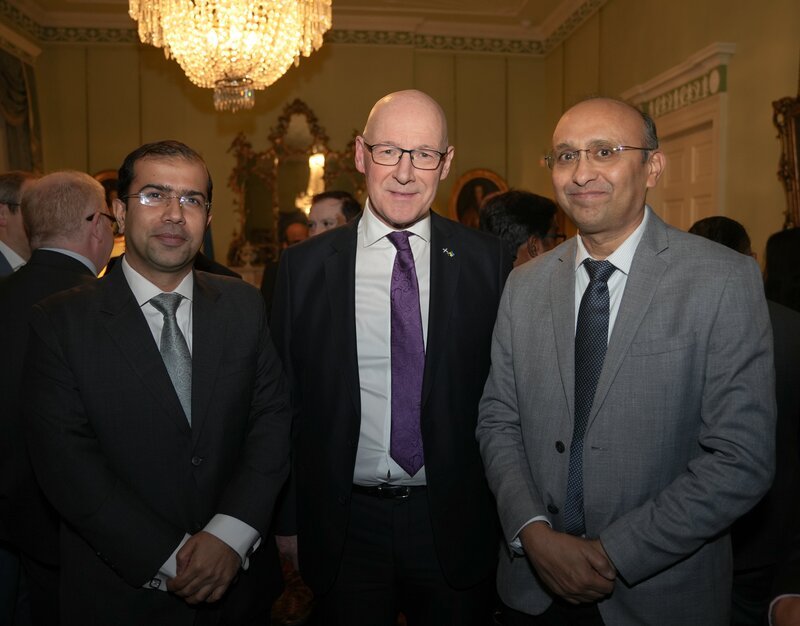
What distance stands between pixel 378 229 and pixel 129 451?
0.92 m

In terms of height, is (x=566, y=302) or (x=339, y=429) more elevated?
(x=566, y=302)

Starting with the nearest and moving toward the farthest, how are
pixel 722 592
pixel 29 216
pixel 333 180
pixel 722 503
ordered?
pixel 722 503 < pixel 722 592 < pixel 29 216 < pixel 333 180

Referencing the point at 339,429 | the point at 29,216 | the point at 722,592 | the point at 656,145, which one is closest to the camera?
the point at 722,592

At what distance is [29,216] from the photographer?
8.05 feet

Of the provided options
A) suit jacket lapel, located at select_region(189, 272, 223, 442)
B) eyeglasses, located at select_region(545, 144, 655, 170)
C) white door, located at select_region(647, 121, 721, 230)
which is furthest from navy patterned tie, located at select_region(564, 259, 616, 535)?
white door, located at select_region(647, 121, 721, 230)

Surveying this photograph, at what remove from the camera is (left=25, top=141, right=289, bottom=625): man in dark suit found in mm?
1640

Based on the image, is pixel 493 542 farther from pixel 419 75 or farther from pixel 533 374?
pixel 419 75

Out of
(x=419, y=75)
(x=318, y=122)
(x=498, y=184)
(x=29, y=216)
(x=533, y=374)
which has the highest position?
(x=419, y=75)

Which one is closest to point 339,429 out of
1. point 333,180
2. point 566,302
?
point 566,302

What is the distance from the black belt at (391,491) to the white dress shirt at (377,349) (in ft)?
0.05

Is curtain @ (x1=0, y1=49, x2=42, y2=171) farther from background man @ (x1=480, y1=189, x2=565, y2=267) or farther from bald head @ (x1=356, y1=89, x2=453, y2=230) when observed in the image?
bald head @ (x1=356, y1=89, x2=453, y2=230)

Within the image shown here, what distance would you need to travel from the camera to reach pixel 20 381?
2.19 metres

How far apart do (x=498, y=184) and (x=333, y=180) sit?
2.22 meters

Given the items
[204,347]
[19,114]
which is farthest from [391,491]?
[19,114]
